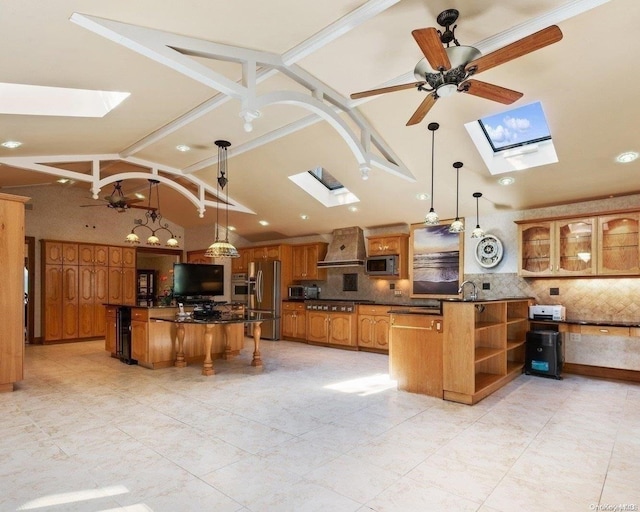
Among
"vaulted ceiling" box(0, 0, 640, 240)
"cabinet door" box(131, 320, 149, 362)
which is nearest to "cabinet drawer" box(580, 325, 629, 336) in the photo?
"vaulted ceiling" box(0, 0, 640, 240)

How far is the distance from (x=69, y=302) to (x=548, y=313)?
8922 millimetres

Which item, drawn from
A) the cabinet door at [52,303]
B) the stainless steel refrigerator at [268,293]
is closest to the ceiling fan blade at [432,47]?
the stainless steel refrigerator at [268,293]

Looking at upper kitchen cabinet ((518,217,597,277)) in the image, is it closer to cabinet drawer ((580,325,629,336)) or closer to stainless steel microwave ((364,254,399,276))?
cabinet drawer ((580,325,629,336))

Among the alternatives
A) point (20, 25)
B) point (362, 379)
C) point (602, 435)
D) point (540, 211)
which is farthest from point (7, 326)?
point (540, 211)

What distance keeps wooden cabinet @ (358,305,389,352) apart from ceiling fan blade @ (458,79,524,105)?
184 inches

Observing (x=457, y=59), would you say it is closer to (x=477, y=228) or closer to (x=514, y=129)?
(x=514, y=129)

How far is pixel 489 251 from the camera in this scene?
6293 millimetres

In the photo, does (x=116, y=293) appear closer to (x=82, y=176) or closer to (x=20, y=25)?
(x=82, y=176)

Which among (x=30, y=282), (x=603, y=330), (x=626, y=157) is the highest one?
(x=626, y=157)

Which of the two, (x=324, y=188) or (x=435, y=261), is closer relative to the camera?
(x=435, y=261)

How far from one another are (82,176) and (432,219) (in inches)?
194

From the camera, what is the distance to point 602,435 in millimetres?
3266

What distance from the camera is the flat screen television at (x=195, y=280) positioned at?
22.2ft

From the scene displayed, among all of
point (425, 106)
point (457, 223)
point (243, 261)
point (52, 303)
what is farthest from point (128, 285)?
point (425, 106)
